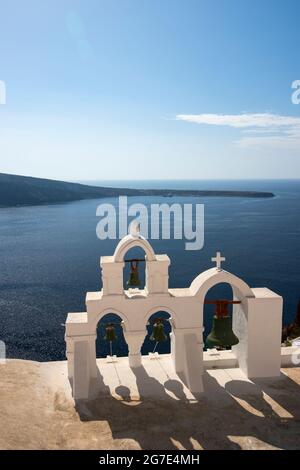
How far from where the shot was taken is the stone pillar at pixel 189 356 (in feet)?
52.5

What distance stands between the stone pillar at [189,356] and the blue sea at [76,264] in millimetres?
3956

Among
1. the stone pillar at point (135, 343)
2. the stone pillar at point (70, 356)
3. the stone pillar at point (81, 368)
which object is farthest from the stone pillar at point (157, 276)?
the stone pillar at point (70, 356)

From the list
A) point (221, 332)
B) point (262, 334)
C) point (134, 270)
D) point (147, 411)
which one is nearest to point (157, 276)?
point (134, 270)

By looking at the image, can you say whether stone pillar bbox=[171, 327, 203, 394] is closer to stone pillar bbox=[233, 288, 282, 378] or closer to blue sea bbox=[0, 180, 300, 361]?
stone pillar bbox=[233, 288, 282, 378]

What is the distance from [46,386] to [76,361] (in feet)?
5.81

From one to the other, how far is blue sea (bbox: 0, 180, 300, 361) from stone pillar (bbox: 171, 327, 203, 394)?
3.96 meters

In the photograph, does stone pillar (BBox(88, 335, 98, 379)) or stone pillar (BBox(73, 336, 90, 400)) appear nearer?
stone pillar (BBox(73, 336, 90, 400))

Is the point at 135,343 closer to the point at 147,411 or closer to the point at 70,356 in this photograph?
the point at 70,356

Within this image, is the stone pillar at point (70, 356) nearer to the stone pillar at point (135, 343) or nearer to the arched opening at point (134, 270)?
the stone pillar at point (135, 343)

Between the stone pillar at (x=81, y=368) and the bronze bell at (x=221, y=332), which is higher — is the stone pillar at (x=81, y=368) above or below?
below

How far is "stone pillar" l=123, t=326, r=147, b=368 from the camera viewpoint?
55.7 ft

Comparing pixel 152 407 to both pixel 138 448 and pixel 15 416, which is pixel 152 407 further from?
pixel 15 416

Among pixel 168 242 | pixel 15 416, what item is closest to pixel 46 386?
pixel 15 416

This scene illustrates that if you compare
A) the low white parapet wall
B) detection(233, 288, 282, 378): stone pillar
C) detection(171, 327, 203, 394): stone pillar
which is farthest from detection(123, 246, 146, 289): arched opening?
detection(233, 288, 282, 378): stone pillar
